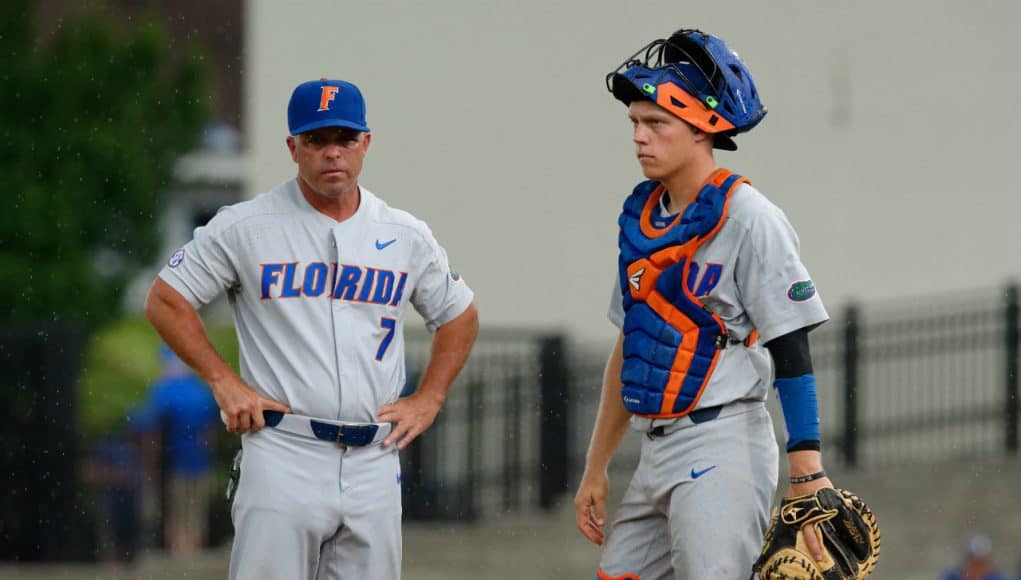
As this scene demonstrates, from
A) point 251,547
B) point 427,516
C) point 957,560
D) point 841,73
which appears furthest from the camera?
point 841,73

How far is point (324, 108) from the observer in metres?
4.75

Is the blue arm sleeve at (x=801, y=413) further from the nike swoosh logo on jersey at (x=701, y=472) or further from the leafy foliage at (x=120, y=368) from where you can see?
the leafy foliage at (x=120, y=368)

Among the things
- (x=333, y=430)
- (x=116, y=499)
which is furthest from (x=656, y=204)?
(x=116, y=499)

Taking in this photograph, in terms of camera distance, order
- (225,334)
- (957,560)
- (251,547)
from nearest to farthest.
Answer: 1. (251,547)
2. (957,560)
3. (225,334)

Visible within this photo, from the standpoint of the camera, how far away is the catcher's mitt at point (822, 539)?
4.48 meters

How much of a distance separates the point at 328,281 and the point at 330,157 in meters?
0.35

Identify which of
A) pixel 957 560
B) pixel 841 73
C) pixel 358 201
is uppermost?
pixel 841 73

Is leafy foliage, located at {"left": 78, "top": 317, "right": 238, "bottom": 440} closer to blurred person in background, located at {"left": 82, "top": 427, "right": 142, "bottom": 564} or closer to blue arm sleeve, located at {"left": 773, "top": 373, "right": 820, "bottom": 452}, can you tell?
blurred person in background, located at {"left": 82, "top": 427, "right": 142, "bottom": 564}

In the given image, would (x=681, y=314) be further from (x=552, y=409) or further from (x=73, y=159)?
(x=73, y=159)

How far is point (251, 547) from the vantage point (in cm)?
482

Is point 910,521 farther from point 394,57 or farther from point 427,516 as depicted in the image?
point 394,57

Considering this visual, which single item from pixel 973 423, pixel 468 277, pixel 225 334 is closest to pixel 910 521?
pixel 973 423

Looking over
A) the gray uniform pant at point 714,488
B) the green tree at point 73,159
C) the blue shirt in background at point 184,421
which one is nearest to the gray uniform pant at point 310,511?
the gray uniform pant at point 714,488

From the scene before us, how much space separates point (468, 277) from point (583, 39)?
2317 mm
